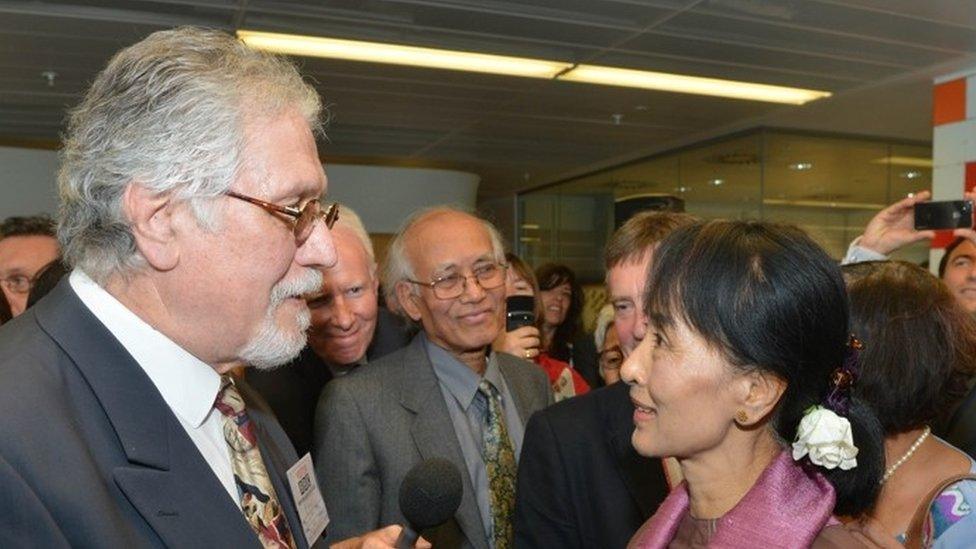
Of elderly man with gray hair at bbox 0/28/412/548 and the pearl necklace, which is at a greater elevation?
elderly man with gray hair at bbox 0/28/412/548

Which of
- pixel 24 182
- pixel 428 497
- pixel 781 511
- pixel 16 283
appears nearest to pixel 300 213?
pixel 428 497

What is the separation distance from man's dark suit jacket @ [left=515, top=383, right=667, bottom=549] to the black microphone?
1.35ft

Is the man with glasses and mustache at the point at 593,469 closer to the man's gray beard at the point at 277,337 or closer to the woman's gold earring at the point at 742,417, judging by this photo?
the woman's gold earring at the point at 742,417

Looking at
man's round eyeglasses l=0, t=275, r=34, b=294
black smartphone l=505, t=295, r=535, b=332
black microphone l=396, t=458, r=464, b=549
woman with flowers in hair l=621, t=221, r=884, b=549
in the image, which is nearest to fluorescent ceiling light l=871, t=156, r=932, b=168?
black smartphone l=505, t=295, r=535, b=332

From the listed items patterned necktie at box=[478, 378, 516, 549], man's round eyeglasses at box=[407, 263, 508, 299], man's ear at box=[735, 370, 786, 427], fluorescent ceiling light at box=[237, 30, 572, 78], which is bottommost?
patterned necktie at box=[478, 378, 516, 549]

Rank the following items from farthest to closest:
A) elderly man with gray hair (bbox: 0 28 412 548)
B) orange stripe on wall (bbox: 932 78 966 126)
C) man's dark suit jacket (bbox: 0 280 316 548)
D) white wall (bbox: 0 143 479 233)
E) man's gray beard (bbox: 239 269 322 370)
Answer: white wall (bbox: 0 143 479 233) → orange stripe on wall (bbox: 932 78 966 126) → man's gray beard (bbox: 239 269 322 370) → elderly man with gray hair (bbox: 0 28 412 548) → man's dark suit jacket (bbox: 0 280 316 548)

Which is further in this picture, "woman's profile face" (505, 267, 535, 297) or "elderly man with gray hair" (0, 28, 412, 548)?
"woman's profile face" (505, 267, 535, 297)

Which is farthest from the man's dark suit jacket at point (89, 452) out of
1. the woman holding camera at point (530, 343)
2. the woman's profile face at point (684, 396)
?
the woman holding camera at point (530, 343)

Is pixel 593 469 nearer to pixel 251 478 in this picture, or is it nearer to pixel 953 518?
pixel 953 518

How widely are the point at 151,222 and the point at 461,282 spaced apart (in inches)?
52.6

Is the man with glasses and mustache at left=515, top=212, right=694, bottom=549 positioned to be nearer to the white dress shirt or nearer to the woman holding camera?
the woman holding camera

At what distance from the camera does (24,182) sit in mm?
9305

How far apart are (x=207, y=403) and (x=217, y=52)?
0.54 metres

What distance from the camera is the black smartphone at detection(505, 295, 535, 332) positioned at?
121 inches
